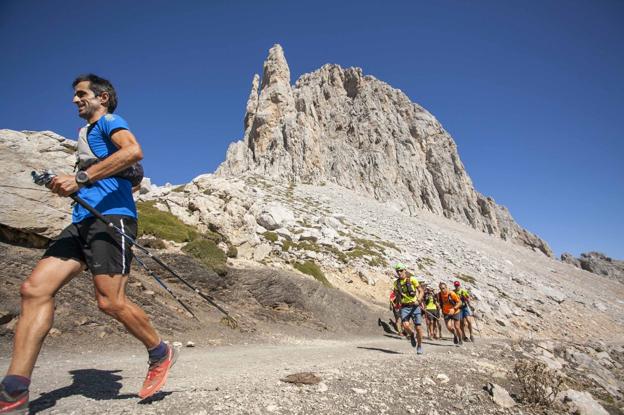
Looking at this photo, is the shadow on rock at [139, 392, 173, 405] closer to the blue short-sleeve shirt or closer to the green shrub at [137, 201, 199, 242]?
the blue short-sleeve shirt

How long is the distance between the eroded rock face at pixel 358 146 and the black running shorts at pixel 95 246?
7014 centimetres

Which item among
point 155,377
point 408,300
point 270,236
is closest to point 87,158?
point 155,377

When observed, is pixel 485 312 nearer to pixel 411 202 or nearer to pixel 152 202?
pixel 152 202

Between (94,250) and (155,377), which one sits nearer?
(94,250)

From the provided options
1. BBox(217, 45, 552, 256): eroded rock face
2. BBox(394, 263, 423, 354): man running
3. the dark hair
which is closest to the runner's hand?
the dark hair

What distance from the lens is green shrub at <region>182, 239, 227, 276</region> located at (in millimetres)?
12641

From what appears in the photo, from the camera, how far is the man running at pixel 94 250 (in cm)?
273

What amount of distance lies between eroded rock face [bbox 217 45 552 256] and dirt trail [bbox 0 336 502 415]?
67129mm

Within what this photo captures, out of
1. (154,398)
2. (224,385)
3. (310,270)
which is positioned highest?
(310,270)

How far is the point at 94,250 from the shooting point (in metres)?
2.99

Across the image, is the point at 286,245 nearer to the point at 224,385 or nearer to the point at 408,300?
the point at 408,300

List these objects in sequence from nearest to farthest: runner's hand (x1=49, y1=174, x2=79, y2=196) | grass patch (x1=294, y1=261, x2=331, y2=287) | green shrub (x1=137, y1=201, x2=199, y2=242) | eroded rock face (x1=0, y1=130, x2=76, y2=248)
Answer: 1. runner's hand (x1=49, y1=174, x2=79, y2=196)
2. eroded rock face (x1=0, y1=130, x2=76, y2=248)
3. green shrub (x1=137, y1=201, x2=199, y2=242)
4. grass patch (x1=294, y1=261, x2=331, y2=287)

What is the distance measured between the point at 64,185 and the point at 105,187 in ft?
1.25

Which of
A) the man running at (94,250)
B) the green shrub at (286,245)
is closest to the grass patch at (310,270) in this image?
the green shrub at (286,245)
